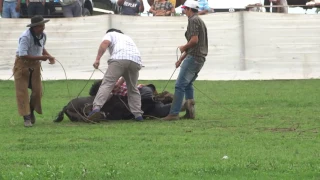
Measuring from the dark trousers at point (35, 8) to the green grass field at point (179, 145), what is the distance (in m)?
5.91

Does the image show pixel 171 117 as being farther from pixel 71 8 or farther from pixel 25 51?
pixel 71 8

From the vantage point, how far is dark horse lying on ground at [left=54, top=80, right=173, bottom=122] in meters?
13.3

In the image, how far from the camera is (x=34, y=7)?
2170 cm

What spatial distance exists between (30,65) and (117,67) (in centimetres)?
133

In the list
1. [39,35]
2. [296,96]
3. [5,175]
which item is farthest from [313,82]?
[5,175]

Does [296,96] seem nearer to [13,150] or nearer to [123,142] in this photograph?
[123,142]

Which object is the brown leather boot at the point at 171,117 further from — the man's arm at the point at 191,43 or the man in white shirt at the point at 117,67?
the man's arm at the point at 191,43

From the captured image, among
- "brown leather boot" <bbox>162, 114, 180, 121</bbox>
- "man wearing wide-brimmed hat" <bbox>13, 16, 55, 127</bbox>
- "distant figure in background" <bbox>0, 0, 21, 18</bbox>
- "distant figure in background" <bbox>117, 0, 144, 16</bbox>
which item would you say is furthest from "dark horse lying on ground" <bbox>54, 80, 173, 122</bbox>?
"distant figure in background" <bbox>0, 0, 21, 18</bbox>

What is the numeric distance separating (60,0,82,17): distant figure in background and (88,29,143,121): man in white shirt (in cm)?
890

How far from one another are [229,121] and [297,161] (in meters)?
4.14

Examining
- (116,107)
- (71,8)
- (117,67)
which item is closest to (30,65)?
(117,67)

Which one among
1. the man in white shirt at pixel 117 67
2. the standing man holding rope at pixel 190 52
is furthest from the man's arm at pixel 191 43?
the man in white shirt at pixel 117 67

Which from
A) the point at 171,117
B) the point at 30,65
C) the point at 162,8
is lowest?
the point at 171,117

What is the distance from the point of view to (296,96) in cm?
1678
